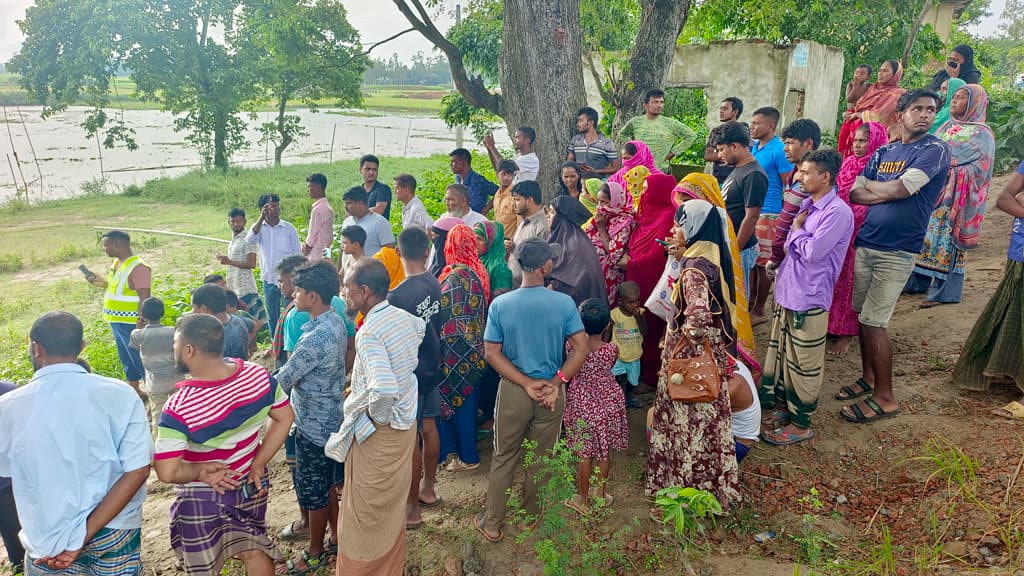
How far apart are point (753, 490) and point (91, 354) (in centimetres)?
752

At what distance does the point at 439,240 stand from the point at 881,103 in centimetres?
486

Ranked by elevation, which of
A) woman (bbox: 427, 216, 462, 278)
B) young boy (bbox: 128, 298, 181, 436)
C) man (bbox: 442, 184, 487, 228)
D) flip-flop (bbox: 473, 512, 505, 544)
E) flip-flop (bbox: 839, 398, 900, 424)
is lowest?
flip-flop (bbox: 473, 512, 505, 544)

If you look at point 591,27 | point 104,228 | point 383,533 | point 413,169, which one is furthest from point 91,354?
point 413,169

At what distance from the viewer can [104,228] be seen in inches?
573

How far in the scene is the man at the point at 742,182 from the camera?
4.71 m

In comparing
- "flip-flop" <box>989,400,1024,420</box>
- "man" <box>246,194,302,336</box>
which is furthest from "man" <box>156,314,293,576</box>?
"flip-flop" <box>989,400,1024,420</box>

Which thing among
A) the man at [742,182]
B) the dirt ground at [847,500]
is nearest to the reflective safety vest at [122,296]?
the dirt ground at [847,500]

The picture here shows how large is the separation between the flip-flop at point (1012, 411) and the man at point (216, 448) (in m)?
4.31

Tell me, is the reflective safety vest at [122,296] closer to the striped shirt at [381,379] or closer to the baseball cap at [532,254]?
the striped shirt at [381,379]

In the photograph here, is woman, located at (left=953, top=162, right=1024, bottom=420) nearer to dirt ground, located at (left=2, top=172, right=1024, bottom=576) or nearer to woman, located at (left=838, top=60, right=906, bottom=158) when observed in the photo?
dirt ground, located at (left=2, top=172, right=1024, bottom=576)

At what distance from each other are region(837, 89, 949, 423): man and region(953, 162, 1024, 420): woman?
0.40 meters

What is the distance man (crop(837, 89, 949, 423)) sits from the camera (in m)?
3.93

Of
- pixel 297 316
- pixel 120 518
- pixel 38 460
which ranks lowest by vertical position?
pixel 120 518

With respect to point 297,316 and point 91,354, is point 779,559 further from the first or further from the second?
point 91,354
